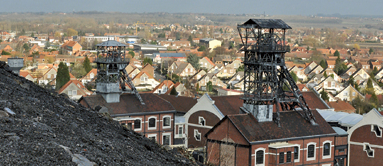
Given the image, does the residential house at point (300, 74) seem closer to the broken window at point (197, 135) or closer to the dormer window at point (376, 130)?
the broken window at point (197, 135)

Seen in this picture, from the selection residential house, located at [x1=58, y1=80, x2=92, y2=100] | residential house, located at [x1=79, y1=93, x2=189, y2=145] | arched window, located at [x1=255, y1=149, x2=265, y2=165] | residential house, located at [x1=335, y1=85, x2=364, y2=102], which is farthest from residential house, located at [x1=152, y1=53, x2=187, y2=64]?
arched window, located at [x1=255, y1=149, x2=265, y2=165]

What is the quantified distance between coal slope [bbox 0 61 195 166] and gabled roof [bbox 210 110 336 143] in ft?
43.8

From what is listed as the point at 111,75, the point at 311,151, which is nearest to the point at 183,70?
the point at 111,75

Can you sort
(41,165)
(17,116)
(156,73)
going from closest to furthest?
(41,165), (17,116), (156,73)

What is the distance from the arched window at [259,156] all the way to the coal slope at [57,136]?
1355 centimetres

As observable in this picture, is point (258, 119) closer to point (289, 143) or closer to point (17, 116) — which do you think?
point (289, 143)

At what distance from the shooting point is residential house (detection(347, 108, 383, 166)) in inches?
1180

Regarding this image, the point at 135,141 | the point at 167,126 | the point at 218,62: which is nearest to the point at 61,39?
the point at 218,62

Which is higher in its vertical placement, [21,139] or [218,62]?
[21,139]

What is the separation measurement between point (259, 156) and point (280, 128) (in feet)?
7.19

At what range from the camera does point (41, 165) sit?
Result: 8094 millimetres

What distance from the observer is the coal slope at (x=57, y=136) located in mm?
8531

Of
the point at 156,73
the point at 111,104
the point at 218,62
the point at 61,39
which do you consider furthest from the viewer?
the point at 61,39

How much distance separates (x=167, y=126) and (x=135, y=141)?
24660 mm
